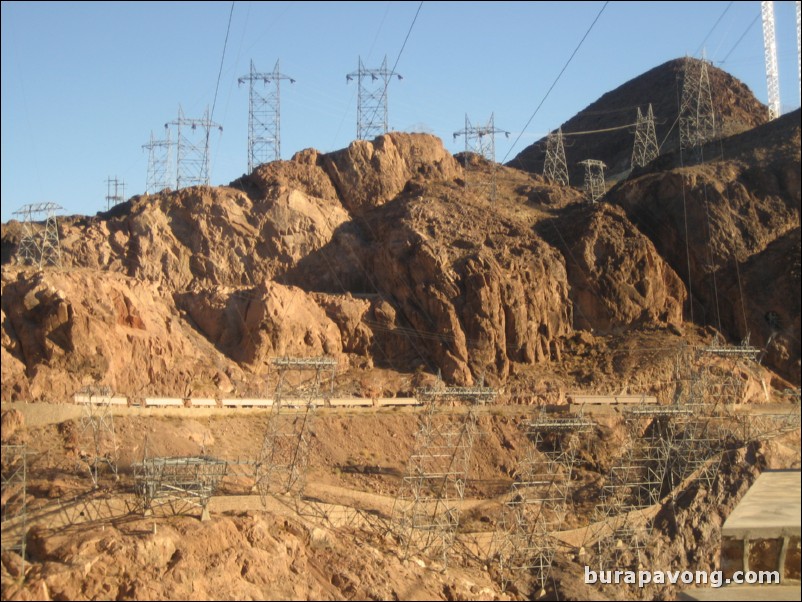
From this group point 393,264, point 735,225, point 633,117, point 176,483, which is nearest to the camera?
point 176,483

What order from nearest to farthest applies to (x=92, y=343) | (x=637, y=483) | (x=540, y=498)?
(x=92, y=343)
(x=540, y=498)
(x=637, y=483)

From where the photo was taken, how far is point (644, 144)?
11706 cm

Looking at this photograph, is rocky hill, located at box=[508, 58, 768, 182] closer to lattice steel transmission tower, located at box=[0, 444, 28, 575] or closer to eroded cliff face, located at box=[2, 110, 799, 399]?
eroded cliff face, located at box=[2, 110, 799, 399]

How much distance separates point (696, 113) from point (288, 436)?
58.9m

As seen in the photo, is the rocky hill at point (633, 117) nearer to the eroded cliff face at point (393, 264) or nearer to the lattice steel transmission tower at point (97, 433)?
the eroded cliff face at point (393, 264)

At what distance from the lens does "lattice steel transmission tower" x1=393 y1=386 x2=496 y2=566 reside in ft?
202

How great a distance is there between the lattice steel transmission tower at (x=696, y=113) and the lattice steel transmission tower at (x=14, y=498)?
66.7m

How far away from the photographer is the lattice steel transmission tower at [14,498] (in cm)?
4844

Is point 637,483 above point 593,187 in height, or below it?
below

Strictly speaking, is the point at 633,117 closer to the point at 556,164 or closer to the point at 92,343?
the point at 556,164

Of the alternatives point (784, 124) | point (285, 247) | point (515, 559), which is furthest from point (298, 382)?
point (784, 124)

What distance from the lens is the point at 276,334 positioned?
7856 cm

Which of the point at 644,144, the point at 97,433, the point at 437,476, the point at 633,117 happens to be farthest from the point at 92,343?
the point at 633,117

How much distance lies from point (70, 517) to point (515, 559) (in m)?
24.6
